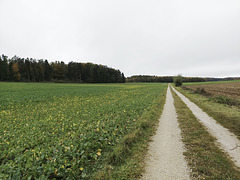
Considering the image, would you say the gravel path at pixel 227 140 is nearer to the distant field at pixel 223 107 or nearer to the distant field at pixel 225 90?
the distant field at pixel 223 107

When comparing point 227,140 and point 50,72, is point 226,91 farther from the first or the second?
point 50,72

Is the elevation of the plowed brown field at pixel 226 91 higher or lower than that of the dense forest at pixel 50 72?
lower

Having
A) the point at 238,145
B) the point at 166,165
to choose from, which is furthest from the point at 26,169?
the point at 238,145

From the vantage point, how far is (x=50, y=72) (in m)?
80.9

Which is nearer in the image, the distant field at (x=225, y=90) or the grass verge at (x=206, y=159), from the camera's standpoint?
the grass verge at (x=206, y=159)

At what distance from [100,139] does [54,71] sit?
3758 inches

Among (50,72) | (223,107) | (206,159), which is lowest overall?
(223,107)

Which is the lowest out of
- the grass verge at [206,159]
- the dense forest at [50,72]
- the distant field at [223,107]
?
the distant field at [223,107]

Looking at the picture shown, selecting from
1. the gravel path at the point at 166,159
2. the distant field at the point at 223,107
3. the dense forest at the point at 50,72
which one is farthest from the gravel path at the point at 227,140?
the dense forest at the point at 50,72

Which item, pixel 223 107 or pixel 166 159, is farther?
pixel 223 107

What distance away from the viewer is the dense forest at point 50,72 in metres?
66.4

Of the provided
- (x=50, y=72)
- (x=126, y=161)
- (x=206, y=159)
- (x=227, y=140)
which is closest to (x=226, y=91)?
(x=227, y=140)

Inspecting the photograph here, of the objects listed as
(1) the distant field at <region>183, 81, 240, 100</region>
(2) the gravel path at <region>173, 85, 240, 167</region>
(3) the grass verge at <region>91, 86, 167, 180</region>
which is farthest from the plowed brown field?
(3) the grass verge at <region>91, 86, 167, 180</region>

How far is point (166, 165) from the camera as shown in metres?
3.82
